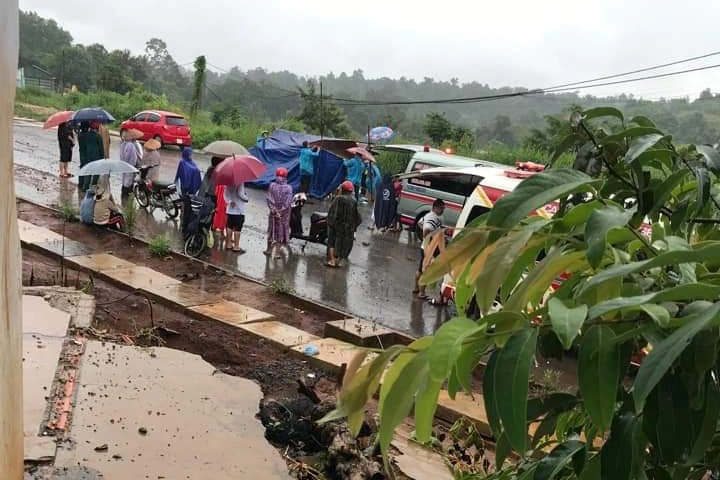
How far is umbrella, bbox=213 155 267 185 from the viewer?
40.2ft

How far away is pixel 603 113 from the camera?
124 centimetres

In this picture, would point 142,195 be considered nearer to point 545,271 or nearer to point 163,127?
point 163,127

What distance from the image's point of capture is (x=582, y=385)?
3.06 feet

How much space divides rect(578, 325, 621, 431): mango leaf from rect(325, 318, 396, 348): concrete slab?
6805 millimetres

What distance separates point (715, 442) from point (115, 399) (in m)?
5.07

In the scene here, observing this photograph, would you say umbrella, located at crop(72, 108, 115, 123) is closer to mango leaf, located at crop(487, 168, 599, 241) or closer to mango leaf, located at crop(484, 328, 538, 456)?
mango leaf, located at crop(487, 168, 599, 241)

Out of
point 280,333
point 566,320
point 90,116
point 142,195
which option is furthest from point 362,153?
point 566,320

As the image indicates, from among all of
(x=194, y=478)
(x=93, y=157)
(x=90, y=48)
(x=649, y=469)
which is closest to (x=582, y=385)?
(x=649, y=469)

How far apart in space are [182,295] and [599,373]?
331 inches

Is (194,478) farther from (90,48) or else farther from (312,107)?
(90,48)

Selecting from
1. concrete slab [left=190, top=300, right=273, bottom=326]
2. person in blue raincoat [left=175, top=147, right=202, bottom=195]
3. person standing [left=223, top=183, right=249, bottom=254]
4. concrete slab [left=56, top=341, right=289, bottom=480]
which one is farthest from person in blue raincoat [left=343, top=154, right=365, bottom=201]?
concrete slab [left=56, top=341, right=289, bottom=480]

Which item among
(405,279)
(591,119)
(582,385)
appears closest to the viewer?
(582,385)

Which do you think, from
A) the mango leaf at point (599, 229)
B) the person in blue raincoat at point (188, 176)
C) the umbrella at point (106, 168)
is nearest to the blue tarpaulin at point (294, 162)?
the person in blue raincoat at point (188, 176)

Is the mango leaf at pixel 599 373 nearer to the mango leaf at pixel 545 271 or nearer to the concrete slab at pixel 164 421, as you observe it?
the mango leaf at pixel 545 271
